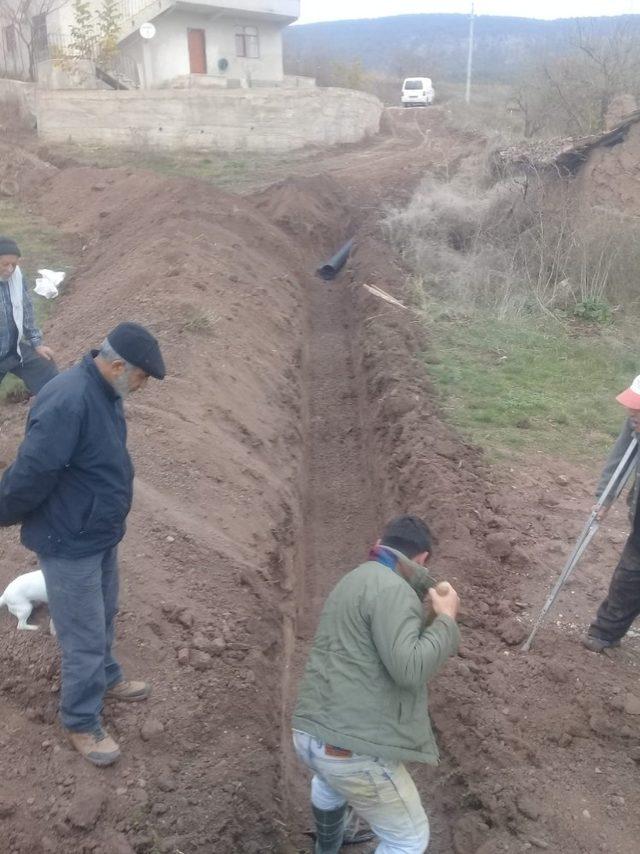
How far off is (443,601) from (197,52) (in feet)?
130

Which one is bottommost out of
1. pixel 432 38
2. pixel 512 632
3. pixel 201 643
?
pixel 432 38

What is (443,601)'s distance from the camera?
3584 mm

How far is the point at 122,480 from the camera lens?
4.11 meters

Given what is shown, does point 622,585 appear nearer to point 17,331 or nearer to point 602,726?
point 602,726

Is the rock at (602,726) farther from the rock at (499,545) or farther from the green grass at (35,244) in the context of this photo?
the green grass at (35,244)

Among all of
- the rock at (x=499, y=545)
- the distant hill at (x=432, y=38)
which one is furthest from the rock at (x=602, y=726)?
the distant hill at (x=432, y=38)

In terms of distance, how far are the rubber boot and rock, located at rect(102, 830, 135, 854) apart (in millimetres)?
914

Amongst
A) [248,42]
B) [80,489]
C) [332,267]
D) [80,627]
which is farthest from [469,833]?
[248,42]

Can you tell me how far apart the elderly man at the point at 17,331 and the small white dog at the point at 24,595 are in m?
2.71

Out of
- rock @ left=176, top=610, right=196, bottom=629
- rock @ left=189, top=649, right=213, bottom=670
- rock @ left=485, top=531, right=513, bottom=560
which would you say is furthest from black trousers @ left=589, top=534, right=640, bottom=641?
rock @ left=176, top=610, right=196, bottom=629

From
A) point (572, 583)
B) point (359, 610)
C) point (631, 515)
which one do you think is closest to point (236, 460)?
point (572, 583)

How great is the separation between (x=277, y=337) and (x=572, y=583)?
266 inches

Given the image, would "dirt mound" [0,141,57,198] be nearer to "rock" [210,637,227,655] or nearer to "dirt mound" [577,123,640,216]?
"dirt mound" [577,123,640,216]

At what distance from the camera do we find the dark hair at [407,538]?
3.58 meters
